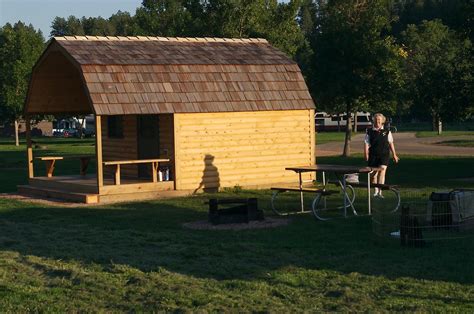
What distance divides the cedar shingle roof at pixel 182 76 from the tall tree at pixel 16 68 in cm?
3377

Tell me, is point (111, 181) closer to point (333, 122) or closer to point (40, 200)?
point (40, 200)

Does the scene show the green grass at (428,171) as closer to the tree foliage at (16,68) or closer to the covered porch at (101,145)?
the covered porch at (101,145)

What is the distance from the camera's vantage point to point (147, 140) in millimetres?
22844

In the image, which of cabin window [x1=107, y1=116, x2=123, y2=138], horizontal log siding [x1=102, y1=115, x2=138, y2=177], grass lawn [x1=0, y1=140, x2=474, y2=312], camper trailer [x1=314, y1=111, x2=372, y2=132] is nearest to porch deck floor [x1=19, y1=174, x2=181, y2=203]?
horizontal log siding [x1=102, y1=115, x2=138, y2=177]

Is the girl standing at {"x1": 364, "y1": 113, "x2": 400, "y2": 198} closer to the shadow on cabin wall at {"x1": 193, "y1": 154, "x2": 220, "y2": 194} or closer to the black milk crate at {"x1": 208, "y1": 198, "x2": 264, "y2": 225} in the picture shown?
the black milk crate at {"x1": 208, "y1": 198, "x2": 264, "y2": 225}

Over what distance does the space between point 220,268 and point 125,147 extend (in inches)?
530

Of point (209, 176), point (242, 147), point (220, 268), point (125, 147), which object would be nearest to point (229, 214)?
point (220, 268)

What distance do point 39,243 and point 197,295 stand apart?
15.8ft

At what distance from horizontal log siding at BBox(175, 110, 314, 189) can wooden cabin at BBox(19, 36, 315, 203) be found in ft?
0.08

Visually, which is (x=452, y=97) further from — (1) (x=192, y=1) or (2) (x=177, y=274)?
(1) (x=192, y=1)

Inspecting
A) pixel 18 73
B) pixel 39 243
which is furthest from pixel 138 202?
pixel 18 73

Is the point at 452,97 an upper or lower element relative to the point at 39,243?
upper

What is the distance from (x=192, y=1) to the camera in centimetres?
4306

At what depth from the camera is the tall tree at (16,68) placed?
5544 centimetres
